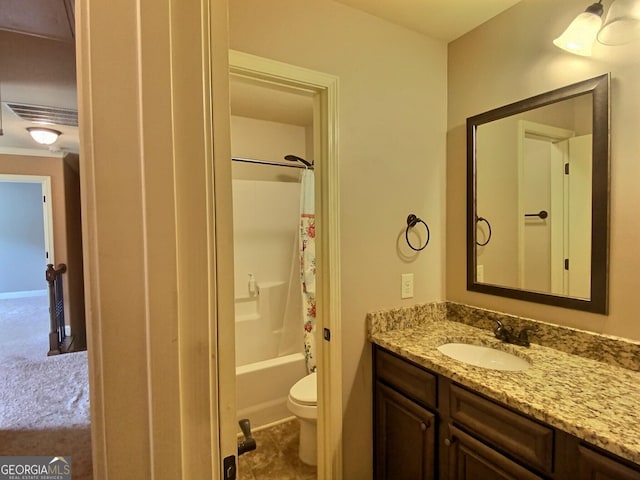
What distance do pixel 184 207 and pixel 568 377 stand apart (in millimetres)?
1437

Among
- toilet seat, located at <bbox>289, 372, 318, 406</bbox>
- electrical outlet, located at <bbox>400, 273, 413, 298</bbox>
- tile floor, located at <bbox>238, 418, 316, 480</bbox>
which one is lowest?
tile floor, located at <bbox>238, 418, 316, 480</bbox>

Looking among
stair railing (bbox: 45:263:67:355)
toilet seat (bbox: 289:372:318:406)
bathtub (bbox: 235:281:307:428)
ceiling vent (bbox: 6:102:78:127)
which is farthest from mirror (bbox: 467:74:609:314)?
ceiling vent (bbox: 6:102:78:127)

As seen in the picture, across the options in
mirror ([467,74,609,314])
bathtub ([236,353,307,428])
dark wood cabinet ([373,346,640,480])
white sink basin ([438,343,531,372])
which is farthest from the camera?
bathtub ([236,353,307,428])

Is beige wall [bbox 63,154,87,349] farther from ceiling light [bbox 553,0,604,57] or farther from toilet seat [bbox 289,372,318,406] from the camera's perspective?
ceiling light [bbox 553,0,604,57]

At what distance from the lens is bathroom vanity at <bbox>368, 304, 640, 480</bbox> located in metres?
0.93

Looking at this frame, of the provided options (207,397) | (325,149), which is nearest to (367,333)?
(325,149)

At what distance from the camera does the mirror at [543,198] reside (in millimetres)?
1349

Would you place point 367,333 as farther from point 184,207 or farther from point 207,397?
point 184,207

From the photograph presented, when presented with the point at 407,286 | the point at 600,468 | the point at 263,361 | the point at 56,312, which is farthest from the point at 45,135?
the point at 600,468

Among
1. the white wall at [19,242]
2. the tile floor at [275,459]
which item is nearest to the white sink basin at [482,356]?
the tile floor at [275,459]

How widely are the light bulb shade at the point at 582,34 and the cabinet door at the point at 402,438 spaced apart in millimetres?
1658

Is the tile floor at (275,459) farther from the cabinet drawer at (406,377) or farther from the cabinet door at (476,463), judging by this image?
the cabinet door at (476,463)

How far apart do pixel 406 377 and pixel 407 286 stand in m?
0.50

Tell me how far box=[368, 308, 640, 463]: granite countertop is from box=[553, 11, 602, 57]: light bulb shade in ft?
4.23
